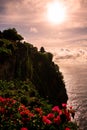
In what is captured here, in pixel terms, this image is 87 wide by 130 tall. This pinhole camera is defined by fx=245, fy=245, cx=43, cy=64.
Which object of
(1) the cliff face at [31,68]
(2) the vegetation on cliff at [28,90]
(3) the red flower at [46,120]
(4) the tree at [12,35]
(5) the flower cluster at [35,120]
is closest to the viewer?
(3) the red flower at [46,120]

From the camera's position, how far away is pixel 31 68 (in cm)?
5303

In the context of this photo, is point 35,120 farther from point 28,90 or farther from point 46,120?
point 28,90

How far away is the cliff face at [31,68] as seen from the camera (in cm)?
3966

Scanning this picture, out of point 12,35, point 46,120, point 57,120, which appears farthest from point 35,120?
point 12,35

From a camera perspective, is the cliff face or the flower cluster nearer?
the flower cluster

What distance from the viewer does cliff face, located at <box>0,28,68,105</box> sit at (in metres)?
39.7

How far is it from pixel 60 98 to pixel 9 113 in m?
52.4

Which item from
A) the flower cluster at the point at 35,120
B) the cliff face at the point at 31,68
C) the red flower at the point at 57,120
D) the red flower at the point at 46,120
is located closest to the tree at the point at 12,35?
the cliff face at the point at 31,68

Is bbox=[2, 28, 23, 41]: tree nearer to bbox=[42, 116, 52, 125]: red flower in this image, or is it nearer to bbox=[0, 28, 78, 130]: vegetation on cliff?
bbox=[0, 28, 78, 130]: vegetation on cliff

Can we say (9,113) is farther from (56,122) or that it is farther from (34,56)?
→ (34,56)

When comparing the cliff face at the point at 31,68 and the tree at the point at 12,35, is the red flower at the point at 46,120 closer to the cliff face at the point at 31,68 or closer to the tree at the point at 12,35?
the cliff face at the point at 31,68

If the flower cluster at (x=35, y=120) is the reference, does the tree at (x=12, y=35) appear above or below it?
above

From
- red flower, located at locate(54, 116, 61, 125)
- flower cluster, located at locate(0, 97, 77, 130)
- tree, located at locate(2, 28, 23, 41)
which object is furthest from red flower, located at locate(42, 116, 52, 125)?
tree, located at locate(2, 28, 23, 41)

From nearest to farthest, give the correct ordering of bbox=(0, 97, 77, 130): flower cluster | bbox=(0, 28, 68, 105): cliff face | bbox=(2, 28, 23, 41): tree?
bbox=(0, 97, 77, 130): flower cluster < bbox=(0, 28, 68, 105): cliff face < bbox=(2, 28, 23, 41): tree
